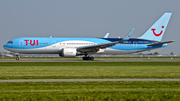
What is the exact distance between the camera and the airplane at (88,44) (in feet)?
140

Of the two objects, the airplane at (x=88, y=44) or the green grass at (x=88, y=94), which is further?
the airplane at (x=88, y=44)

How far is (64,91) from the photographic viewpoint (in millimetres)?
11711

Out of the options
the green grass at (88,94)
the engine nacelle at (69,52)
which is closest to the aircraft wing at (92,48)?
the engine nacelle at (69,52)

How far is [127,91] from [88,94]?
205 cm

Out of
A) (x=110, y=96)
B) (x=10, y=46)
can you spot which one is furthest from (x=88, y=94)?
(x=10, y=46)

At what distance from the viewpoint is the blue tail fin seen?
161 feet

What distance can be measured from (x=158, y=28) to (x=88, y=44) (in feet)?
50.6

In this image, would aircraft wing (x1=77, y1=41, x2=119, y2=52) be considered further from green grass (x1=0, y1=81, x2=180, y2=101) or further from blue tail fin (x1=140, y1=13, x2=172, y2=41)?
green grass (x1=0, y1=81, x2=180, y2=101)

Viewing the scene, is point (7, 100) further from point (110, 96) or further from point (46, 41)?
point (46, 41)

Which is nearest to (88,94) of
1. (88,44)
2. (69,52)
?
(69,52)

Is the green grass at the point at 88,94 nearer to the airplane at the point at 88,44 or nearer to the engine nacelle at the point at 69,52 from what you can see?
the airplane at the point at 88,44

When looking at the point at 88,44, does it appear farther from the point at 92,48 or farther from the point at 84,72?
the point at 84,72

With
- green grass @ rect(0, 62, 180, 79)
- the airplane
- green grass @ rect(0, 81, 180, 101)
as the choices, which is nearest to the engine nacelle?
the airplane

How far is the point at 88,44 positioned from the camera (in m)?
45.3
